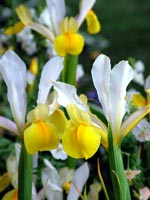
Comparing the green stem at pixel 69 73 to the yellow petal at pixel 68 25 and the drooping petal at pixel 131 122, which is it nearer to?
the yellow petal at pixel 68 25

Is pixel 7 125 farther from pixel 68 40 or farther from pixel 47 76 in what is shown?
pixel 68 40

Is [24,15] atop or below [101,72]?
atop

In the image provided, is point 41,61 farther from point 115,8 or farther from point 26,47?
point 115,8

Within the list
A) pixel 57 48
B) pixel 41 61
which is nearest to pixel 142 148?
pixel 57 48

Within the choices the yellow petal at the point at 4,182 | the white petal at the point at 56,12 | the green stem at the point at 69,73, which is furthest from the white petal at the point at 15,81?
the white petal at the point at 56,12

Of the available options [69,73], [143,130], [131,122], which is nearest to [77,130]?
[131,122]

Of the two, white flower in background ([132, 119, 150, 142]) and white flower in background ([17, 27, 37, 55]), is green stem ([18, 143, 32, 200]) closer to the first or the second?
white flower in background ([132, 119, 150, 142])

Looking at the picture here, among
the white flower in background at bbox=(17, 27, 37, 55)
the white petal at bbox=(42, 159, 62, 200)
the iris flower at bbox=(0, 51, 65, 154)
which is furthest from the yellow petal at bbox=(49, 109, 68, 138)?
the white flower in background at bbox=(17, 27, 37, 55)

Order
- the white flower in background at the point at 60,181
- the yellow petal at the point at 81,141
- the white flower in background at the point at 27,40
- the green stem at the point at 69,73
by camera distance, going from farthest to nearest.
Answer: the white flower in background at the point at 27,40, the green stem at the point at 69,73, the white flower in background at the point at 60,181, the yellow petal at the point at 81,141
